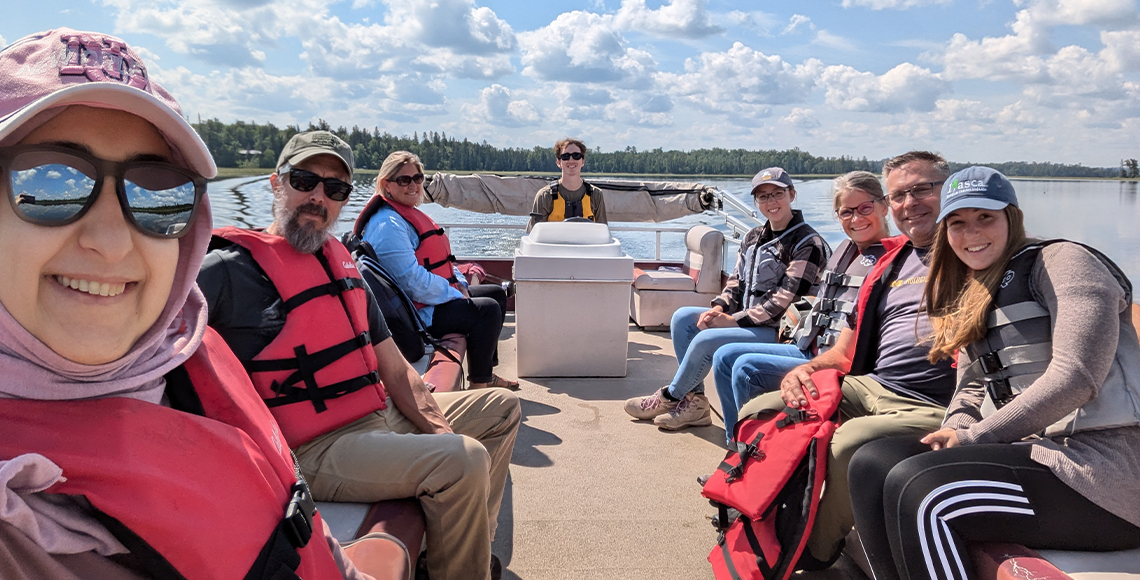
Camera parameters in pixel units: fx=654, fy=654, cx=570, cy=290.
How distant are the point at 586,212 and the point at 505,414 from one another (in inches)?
128

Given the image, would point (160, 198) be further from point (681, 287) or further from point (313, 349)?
point (681, 287)

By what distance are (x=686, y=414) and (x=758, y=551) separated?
4.36 ft

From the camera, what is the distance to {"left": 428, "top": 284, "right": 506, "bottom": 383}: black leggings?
11.0 feet

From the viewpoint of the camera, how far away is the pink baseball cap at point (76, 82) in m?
0.61

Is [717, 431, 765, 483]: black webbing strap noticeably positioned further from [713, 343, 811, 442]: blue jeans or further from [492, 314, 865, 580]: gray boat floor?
[713, 343, 811, 442]: blue jeans

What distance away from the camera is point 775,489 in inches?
71.4

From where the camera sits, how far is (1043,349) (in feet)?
4.93

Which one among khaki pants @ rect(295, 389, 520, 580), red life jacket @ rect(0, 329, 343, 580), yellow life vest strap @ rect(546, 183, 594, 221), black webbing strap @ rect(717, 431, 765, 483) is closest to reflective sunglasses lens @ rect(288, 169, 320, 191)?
khaki pants @ rect(295, 389, 520, 580)

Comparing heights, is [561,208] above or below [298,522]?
above

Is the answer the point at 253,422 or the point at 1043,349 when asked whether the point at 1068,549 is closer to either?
the point at 1043,349

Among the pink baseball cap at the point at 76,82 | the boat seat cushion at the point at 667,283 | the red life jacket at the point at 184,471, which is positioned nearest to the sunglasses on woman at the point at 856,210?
the red life jacket at the point at 184,471

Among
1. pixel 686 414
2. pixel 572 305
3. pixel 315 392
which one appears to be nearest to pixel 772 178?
pixel 686 414

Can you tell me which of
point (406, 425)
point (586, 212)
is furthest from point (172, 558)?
point (586, 212)

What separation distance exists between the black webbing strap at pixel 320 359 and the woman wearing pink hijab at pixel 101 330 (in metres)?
0.86
